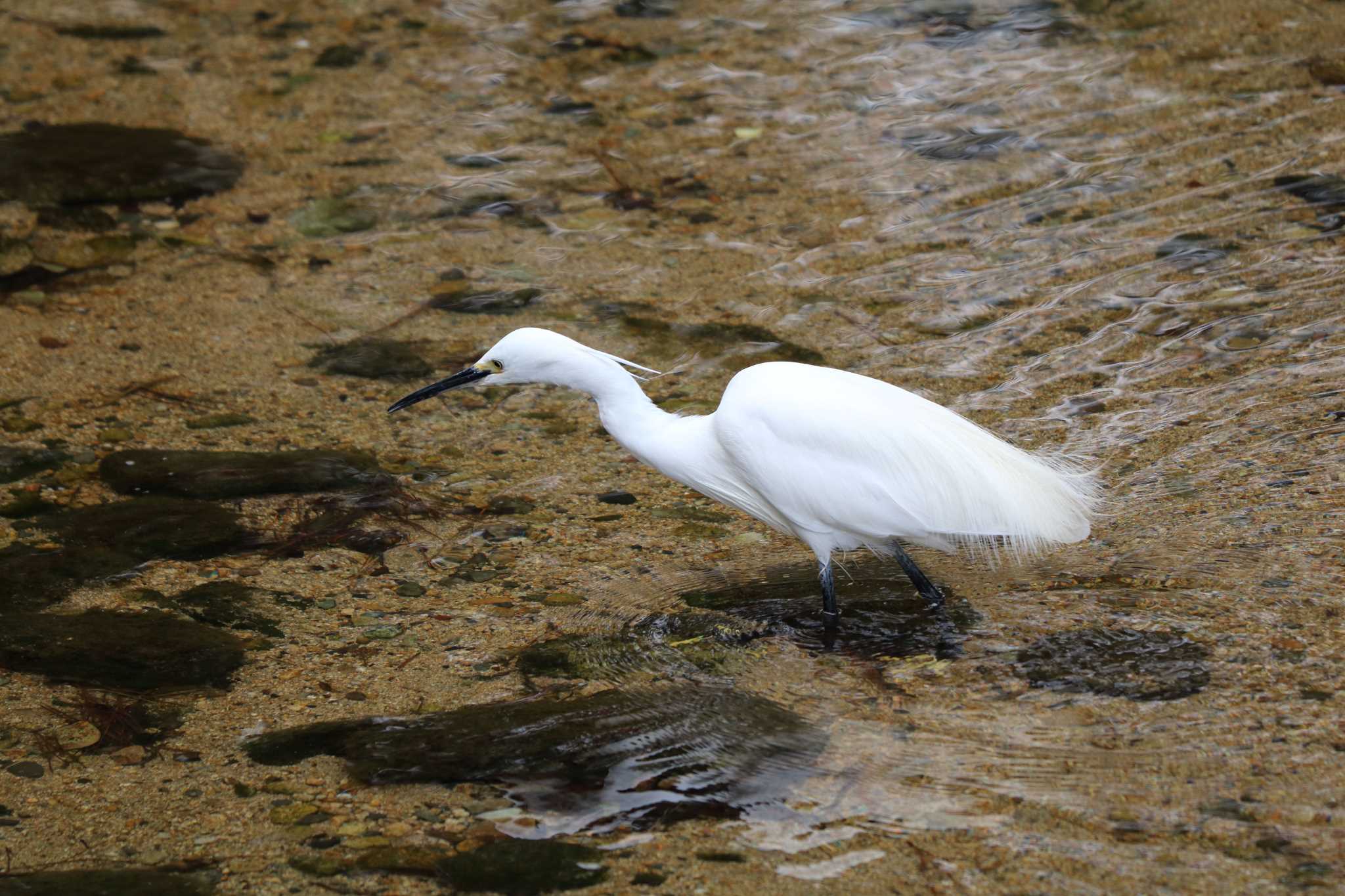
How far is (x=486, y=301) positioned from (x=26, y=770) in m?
2.70

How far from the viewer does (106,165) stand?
5.98 meters

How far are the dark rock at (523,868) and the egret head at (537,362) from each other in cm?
123

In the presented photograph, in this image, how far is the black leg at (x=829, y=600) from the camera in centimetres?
331

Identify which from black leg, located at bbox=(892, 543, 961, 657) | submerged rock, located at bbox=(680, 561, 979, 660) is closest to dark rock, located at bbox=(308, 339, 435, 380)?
submerged rock, located at bbox=(680, 561, 979, 660)

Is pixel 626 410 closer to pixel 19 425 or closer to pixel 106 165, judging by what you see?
pixel 19 425

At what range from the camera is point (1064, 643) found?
10.2 feet

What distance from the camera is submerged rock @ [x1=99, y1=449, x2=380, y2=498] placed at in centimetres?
397

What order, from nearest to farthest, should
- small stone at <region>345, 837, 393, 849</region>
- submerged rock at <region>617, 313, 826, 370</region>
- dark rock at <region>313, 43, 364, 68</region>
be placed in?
small stone at <region>345, 837, 393, 849</region>, submerged rock at <region>617, 313, 826, 370</region>, dark rock at <region>313, 43, 364, 68</region>

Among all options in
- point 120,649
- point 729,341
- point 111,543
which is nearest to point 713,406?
point 729,341

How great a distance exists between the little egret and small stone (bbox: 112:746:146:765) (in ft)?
3.75

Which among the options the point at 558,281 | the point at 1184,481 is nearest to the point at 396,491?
the point at 558,281

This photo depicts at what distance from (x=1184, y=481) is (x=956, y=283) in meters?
1.48

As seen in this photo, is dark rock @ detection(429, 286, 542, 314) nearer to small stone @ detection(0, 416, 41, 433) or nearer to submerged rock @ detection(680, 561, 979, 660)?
small stone @ detection(0, 416, 41, 433)

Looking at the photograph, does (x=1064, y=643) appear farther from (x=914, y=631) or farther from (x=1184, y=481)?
(x=1184, y=481)
